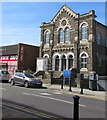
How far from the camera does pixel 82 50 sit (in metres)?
25.8

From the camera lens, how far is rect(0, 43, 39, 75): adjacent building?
32688 mm

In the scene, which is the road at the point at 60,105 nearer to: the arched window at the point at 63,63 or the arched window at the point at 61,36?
the arched window at the point at 63,63

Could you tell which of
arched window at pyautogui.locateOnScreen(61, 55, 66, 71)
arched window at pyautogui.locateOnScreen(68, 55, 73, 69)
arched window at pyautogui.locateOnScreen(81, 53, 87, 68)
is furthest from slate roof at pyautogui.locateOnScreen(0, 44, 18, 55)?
arched window at pyautogui.locateOnScreen(81, 53, 87, 68)

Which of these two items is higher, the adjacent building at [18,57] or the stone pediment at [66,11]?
the stone pediment at [66,11]

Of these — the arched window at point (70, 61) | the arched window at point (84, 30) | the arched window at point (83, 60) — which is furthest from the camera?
the arched window at point (70, 61)

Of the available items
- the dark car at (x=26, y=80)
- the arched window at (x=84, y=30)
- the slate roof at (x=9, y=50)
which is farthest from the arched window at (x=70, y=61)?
the slate roof at (x=9, y=50)

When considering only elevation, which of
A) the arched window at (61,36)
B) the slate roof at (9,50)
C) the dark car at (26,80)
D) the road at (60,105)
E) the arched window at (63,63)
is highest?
the arched window at (61,36)

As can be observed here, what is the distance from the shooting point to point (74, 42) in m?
26.6

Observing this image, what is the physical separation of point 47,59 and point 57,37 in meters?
4.29

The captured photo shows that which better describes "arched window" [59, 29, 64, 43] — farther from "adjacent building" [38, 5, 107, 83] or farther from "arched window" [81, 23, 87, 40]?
"arched window" [81, 23, 87, 40]

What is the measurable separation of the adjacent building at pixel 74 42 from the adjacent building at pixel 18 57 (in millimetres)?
4013

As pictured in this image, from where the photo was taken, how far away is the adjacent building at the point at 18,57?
32688 mm

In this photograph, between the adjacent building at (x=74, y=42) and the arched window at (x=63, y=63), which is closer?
the adjacent building at (x=74, y=42)

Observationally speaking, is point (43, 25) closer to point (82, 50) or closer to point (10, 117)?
point (82, 50)
